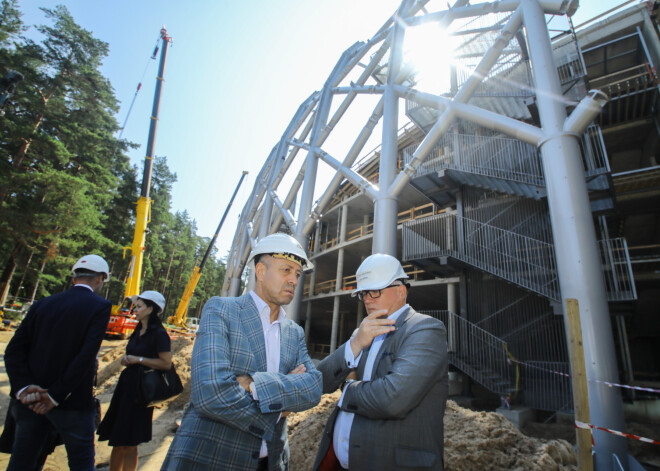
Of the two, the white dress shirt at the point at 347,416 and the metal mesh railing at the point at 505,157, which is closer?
the white dress shirt at the point at 347,416

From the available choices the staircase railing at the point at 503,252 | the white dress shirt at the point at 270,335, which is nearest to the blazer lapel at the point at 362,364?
the white dress shirt at the point at 270,335

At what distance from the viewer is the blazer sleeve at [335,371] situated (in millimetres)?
2146

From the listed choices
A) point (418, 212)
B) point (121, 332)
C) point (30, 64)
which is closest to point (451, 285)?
point (418, 212)

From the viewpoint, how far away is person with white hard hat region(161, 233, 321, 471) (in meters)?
1.53

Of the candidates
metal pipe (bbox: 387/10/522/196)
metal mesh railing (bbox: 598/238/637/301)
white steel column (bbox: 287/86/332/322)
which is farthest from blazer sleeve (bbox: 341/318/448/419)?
white steel column (bbox: 287/86/332/322)

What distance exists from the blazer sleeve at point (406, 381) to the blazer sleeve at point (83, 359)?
7.27ft

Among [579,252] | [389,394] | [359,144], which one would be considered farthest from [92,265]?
[359,144]

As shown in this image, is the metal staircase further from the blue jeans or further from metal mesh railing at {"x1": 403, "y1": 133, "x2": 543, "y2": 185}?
the blue jeans

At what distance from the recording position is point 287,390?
1.63 metres

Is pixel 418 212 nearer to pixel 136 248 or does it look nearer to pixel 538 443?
pixel 136 248

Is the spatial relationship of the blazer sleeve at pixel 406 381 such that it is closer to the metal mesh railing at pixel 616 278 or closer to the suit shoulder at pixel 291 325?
the suit shoulder at pixel 291 325

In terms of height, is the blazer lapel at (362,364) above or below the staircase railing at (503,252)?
below

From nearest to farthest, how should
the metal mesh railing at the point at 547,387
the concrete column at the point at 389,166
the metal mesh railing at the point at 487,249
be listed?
the metal mesh railing at the point at 547,387 → the concrete column at the point at 389,166 → the metal mesh railing at the point at 487,249

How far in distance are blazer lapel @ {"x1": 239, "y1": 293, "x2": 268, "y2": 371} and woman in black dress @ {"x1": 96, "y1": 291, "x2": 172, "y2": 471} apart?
2.18 metres
